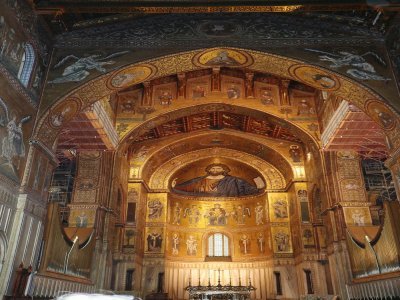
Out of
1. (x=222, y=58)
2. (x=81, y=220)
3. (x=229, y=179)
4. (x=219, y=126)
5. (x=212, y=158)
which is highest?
(x=219, y=126)

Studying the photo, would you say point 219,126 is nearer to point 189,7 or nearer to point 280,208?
point 280,208

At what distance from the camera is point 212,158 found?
24750 mm

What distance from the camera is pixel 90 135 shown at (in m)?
15.3

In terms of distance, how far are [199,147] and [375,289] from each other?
14415 mm

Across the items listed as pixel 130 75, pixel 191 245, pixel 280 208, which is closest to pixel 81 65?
pixel 130 75

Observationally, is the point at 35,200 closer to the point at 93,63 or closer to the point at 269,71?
the point at 93,63

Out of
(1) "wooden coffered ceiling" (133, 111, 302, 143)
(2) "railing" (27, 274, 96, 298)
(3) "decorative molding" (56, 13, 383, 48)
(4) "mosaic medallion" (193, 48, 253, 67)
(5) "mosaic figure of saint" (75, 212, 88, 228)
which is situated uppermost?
(1) "wooden coffered ceiling" (133, 111, 302, 143)

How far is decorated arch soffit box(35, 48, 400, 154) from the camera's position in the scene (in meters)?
10.6

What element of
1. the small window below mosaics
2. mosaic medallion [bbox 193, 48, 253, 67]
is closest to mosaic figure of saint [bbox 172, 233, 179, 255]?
the small window below mosaics

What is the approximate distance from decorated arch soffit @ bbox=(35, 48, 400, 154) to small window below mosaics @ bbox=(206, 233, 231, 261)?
15509 millimetres

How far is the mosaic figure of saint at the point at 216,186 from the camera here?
26.7 metres

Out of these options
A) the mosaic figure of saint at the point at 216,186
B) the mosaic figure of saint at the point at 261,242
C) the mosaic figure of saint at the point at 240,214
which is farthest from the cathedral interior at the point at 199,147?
the mosaic figure of saint at the point at 216,186

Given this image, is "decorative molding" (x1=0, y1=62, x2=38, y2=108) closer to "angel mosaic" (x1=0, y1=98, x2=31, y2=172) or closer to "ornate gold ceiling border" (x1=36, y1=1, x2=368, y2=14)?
"angel mosaic" (x1=0, y1=98, x2=31, y2=172)

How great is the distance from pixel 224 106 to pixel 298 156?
6552 mm
